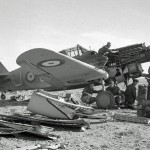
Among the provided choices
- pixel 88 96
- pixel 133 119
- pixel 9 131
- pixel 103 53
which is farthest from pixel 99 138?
pixel 103 53

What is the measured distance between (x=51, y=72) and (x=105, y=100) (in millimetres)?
2199

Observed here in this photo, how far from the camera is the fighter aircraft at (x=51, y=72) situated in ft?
24.9

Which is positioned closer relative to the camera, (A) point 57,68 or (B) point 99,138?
(B) point 99,138

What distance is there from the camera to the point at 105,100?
9.17m

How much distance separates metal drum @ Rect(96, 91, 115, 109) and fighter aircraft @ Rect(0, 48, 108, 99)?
2.11 feet

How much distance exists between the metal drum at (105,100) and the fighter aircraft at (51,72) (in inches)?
25.3

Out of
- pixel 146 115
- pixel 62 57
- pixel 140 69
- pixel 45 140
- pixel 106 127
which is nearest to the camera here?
pixel 45 140

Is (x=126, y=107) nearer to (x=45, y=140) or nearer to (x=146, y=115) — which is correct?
(x=146, y=115)

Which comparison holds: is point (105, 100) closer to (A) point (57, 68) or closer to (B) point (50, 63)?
(A) point (57, 68)

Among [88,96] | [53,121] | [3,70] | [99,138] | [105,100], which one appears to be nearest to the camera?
[99,138]

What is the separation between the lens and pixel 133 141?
4684 millimetres

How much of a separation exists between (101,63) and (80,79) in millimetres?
1150

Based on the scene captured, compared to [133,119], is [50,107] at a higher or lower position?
higher

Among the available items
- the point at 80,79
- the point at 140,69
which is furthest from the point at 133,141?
the point at 140,69
